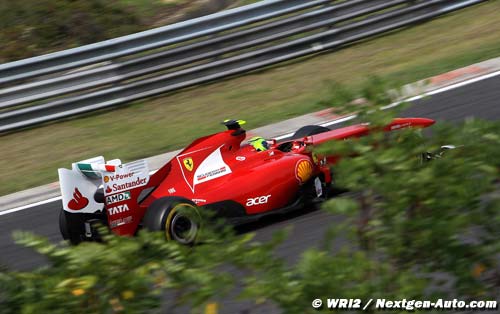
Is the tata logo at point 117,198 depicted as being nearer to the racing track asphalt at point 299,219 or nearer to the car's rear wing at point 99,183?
the car's rear wing at point 99,183

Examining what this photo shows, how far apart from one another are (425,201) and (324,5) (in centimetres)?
1137

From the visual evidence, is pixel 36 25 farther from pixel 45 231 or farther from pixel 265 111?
pixel 45 231

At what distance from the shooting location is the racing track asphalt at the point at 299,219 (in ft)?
24.5

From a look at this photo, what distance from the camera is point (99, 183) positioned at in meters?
7.88

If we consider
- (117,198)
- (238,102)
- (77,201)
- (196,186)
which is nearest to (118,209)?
(117,198)

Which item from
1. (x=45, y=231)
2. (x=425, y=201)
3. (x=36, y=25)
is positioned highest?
(x=36, y=25)

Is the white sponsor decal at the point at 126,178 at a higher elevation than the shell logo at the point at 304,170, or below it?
higher

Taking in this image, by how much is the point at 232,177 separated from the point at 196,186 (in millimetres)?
362

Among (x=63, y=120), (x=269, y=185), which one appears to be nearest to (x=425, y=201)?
(x=269, y=185)

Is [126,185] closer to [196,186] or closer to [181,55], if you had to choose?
[196,186]

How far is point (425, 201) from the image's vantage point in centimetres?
326

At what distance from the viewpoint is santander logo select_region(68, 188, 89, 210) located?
7656 millimetres

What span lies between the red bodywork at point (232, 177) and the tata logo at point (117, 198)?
7 centimetres

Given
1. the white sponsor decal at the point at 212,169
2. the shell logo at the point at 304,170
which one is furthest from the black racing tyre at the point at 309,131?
the white sponsor decal at the point at 212,169
